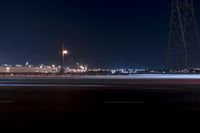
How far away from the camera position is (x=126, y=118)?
12.3 m

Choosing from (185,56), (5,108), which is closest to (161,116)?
(5,108)

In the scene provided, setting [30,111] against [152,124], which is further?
[30,111]

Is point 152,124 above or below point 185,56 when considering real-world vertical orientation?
below

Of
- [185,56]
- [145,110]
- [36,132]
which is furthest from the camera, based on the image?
[185,56]

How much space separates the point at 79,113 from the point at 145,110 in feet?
8.29

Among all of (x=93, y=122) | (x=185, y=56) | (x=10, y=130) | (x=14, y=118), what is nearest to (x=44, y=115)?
(x=14, y=118)

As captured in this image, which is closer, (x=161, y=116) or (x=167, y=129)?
(x=167, y=129)

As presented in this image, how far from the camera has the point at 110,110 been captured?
14.5 metres

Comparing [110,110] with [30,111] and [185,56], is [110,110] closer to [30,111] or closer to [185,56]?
[30,111]

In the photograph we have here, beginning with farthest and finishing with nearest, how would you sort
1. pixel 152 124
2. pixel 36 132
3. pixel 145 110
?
1. pixel 145 110
2. pixel 152 124
3. pixel 36 132

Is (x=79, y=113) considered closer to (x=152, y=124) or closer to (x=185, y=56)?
(x=152, y=124)

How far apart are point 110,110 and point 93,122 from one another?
10.4 feet

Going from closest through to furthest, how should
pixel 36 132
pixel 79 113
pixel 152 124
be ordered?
pixel 36 132
pixel 152 124
pixel 79 113

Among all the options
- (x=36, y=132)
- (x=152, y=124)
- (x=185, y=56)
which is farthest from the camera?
(x=185, y=56)
